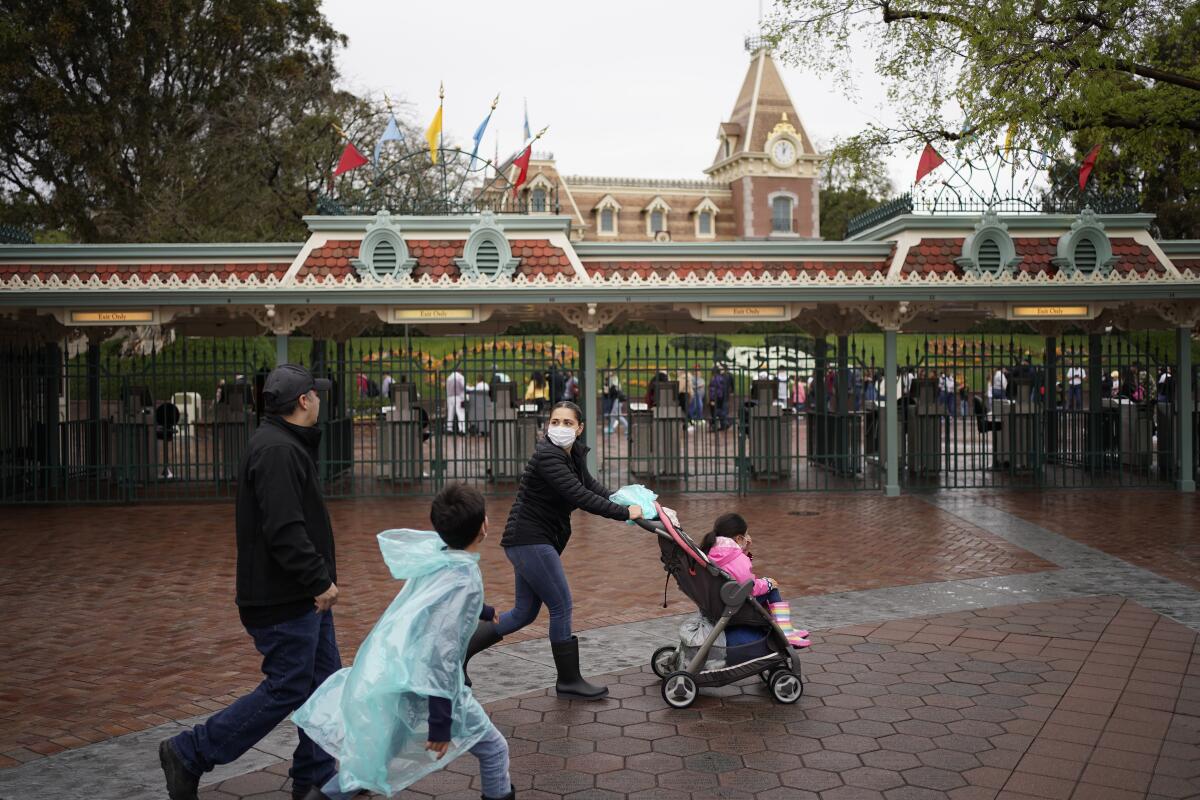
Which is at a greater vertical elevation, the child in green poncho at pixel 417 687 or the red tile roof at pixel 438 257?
the red tile roof at pixel 438 257

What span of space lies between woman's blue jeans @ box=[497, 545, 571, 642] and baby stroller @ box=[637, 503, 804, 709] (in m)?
0.54

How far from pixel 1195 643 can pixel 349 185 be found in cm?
2683

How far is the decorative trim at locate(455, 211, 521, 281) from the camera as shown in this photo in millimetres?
13859

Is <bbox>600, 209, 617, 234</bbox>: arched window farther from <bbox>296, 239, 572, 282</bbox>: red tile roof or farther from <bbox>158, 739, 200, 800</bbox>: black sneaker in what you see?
<bbox>158, 739, 200, 800</bbox>: black sneaker

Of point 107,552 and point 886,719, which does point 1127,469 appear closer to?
point 886,719

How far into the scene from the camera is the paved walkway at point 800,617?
190 inches

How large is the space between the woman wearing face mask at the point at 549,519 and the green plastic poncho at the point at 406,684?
1418 millimetres

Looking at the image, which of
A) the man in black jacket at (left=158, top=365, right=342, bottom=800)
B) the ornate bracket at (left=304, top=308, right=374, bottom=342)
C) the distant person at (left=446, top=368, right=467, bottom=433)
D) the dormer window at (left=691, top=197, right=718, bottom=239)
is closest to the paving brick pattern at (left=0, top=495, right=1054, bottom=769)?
the man in black jacket at (left=158, top=365, right=342, bottom=800)

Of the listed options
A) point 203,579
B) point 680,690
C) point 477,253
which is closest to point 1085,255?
point 477,253

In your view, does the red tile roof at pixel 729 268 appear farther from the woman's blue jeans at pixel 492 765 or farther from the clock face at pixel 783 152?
the clock face at pixel 783 152

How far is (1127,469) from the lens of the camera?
17.2 meters

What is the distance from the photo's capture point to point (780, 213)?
68.1 meters

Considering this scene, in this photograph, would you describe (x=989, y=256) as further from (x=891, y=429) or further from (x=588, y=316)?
(x=588, y=316)

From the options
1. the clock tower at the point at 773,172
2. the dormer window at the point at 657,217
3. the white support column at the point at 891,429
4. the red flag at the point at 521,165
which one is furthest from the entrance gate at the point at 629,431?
the dormer window at the point at 657,217
